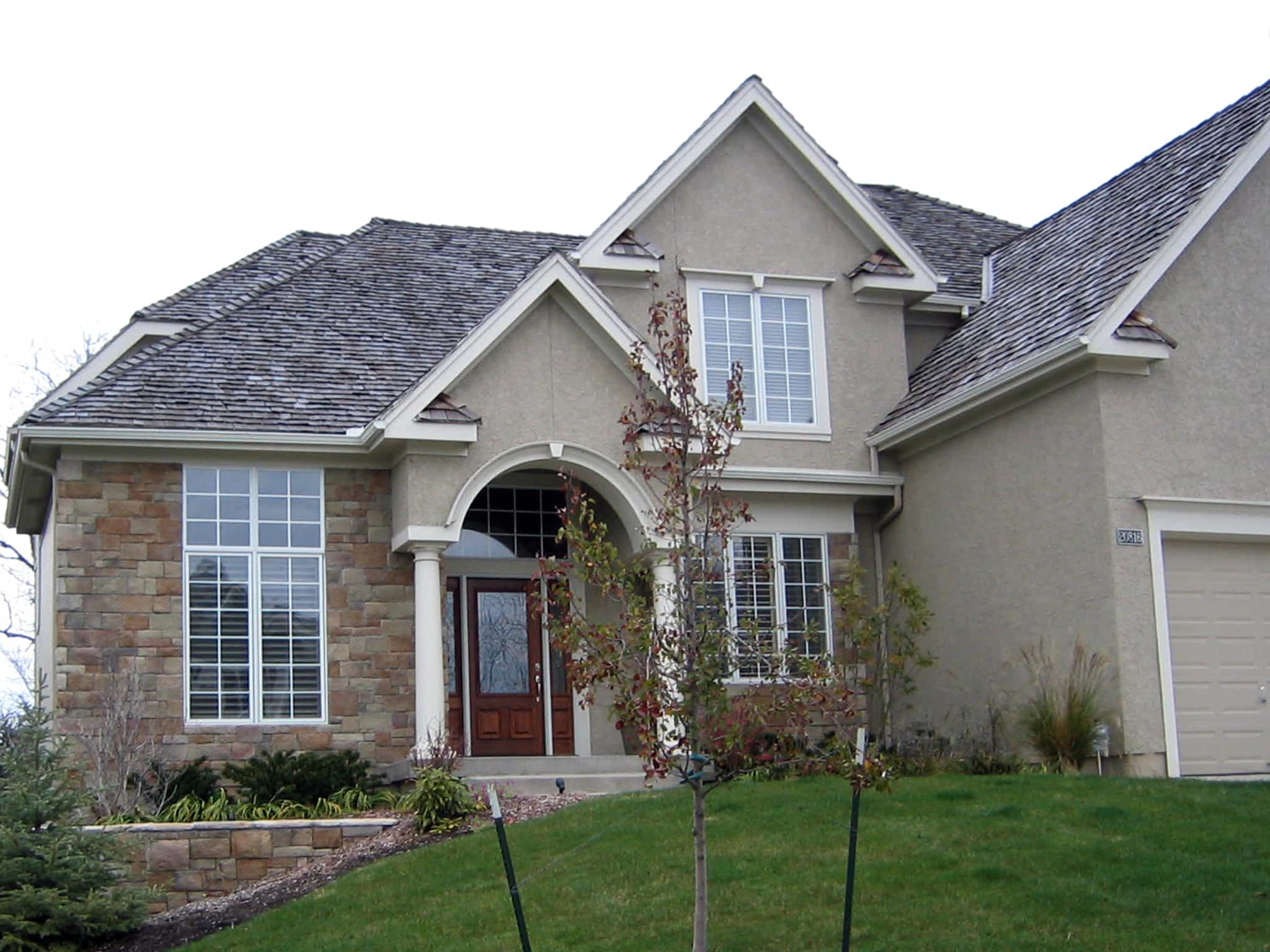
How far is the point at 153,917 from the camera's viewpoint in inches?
543

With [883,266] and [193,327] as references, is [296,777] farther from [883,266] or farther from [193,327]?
[883,266]

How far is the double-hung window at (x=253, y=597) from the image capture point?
56.5 feet

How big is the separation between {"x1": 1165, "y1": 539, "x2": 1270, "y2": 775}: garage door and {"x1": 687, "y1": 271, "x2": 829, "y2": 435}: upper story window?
5.03 m

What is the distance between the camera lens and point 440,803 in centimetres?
1471

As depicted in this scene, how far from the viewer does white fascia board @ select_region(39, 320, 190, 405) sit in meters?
19.6

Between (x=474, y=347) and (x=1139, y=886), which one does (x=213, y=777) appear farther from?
(x=1139, y=886)

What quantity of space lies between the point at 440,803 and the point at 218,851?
1.96m

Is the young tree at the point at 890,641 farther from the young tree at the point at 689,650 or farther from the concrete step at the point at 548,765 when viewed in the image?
the young tree at the point at 689,650

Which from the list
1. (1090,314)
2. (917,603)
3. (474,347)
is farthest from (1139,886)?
(474,347)

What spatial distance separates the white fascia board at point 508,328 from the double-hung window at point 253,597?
1.55 meters

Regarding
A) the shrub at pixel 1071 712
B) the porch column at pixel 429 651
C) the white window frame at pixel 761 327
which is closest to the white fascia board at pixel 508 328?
the porch column at pixel 429 651

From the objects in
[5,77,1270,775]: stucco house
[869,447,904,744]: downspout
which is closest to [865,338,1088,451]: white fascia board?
[5,77,1270,775]: stucco house

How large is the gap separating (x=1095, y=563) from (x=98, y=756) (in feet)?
32.2

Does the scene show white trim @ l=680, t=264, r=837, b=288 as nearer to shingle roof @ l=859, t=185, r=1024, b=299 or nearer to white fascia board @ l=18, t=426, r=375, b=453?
shingle roof @ l=859, t=185, r=1024, b=299
